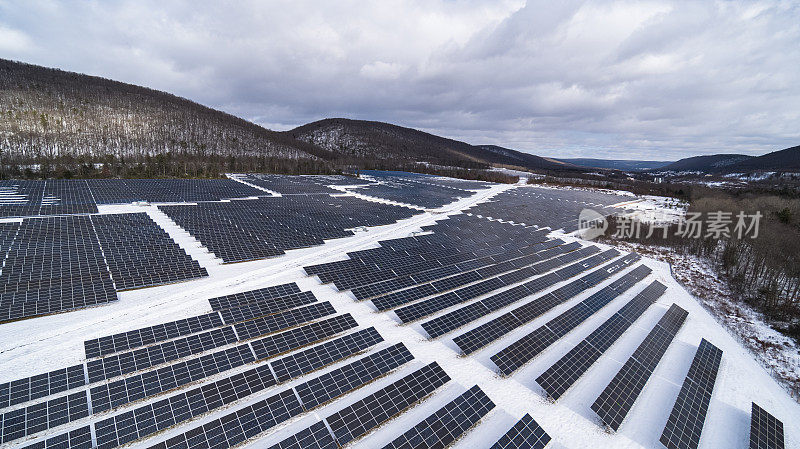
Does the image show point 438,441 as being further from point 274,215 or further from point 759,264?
point 759,264

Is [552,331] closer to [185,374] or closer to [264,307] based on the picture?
[264,307]

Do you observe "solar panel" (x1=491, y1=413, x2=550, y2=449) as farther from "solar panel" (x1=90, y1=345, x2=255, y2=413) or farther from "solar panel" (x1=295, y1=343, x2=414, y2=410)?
"solar panel" (x1=90, y1=345, x2=255, y2=413)

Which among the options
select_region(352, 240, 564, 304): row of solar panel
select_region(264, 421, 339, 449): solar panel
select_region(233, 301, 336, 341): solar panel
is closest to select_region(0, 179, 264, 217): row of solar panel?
select_region(233, 301, 336, 341): solar panel

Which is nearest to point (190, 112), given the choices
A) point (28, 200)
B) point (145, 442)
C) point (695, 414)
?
point (28, 200)

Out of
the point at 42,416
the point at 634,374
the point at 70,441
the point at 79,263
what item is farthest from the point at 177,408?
the point at 634,374

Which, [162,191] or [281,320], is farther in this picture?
[162,191]

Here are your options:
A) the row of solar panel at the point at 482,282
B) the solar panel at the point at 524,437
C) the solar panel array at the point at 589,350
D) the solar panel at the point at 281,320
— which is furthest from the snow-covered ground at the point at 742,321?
the solar panel at the point at 281,320
